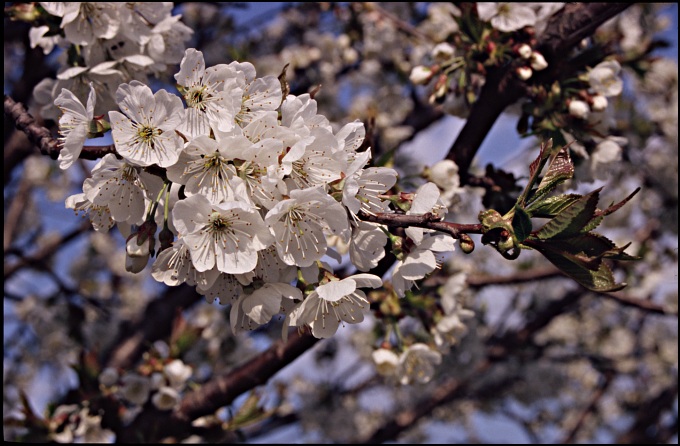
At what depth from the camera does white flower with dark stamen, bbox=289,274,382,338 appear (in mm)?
1158

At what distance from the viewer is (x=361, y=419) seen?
531 centimetres

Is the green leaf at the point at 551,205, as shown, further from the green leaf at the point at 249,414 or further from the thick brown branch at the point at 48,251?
the thick brown branch at the point at 48,251

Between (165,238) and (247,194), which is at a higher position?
(247,194)

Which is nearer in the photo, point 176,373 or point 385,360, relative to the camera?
point 385,360

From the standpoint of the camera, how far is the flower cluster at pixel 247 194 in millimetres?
1094

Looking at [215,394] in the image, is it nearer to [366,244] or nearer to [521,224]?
[366,244]

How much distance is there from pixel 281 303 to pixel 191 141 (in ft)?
1.32

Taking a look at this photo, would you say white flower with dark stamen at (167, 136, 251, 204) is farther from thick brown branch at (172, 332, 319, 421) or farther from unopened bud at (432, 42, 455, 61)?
unopened bud at (432, 42, 455, 61)

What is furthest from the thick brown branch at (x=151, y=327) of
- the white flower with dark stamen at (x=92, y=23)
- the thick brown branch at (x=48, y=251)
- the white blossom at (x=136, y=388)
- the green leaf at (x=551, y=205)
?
the green leaf at (x=551, y=205)

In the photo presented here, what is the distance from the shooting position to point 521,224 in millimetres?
1036

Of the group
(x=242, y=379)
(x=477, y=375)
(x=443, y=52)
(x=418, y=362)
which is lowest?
(x=477, y=375)

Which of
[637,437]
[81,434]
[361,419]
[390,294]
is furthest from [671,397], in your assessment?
[81,434]

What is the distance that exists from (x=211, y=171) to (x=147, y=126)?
0.19 metres

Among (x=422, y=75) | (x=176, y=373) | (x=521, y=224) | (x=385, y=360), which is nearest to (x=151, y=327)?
(x=176, y=373)
